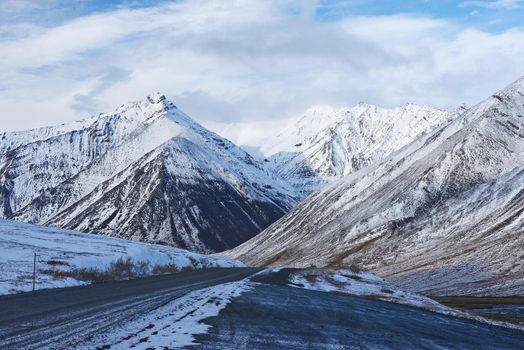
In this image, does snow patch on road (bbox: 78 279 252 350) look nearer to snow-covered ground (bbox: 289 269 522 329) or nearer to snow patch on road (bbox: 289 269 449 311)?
snow-covered ground (bbox: 289 269 522 329)

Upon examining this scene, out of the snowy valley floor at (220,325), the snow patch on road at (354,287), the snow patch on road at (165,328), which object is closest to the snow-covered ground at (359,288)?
the snow patch on road at (354,287)

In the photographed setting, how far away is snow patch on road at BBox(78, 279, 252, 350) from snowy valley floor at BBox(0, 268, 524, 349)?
0.03 meters

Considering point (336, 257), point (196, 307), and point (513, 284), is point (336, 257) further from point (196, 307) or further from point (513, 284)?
point (196, 307)

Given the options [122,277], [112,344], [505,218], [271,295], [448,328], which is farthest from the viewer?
[505,218]

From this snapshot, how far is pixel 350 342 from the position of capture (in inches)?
955

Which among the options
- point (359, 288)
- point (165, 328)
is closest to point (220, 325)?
point (165, 328)

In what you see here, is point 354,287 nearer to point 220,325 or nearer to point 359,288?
point 359,288

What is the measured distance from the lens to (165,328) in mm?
24375

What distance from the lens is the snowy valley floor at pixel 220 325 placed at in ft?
71.0

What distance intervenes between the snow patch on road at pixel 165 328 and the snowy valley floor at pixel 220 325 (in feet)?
0.10

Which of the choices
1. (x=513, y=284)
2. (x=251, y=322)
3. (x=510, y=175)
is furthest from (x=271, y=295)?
(x=510, y=175)

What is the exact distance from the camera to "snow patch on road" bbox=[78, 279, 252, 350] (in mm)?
20459

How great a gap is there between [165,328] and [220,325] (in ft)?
10.1

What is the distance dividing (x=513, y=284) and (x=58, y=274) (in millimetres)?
70230
